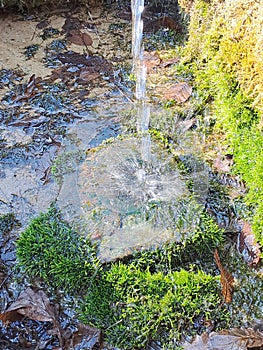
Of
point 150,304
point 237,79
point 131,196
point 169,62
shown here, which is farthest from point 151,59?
point 150,304

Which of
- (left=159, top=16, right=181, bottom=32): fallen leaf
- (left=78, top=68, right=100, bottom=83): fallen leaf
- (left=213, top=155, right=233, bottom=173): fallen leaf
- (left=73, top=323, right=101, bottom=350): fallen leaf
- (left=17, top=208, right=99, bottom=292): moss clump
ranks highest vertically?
(left=159, top=16, right=181, bottom=32): fallen leaf

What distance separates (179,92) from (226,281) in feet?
4.92

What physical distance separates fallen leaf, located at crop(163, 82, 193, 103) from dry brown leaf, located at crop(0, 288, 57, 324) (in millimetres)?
1652

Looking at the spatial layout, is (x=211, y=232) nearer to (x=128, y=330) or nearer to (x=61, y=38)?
(x=128, y=330)

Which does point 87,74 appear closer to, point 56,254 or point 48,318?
point 56,254

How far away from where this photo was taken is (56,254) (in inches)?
76.6

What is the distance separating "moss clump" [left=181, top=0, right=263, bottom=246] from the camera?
7.09 feet

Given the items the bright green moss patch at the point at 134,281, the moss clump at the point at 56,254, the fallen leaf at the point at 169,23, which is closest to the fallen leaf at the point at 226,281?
the bright green moss patch at the point at 134,281

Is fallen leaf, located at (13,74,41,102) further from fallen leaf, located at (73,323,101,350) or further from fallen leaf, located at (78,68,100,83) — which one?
fallen leaf, located at (73,323,101,350)

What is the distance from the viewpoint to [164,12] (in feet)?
12.8

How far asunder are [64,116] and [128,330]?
163 cm

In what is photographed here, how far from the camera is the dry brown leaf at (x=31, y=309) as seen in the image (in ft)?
5.91

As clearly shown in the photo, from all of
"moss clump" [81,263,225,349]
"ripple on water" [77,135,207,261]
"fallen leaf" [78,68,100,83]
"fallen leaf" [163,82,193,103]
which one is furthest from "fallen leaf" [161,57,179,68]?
"moss clump" [81,263,225,349]

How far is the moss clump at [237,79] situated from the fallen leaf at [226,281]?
0.76 feet
